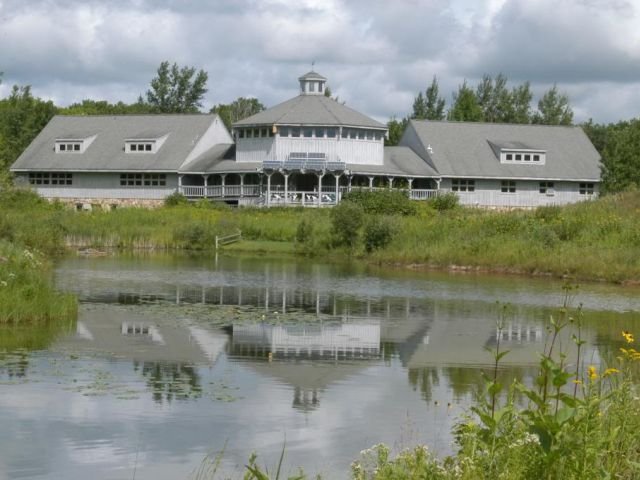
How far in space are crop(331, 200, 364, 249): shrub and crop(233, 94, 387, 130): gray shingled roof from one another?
21.5m

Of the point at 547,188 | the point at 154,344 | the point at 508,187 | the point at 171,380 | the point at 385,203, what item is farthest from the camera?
the point at 547,188

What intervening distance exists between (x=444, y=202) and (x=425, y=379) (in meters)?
52.9

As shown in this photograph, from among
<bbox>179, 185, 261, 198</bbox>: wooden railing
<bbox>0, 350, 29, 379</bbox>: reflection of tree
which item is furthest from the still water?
<bbox>179, 185, 261, 198</bbox>: wooden railing

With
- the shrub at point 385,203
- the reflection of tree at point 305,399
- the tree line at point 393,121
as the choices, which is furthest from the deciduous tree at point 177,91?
the reflection of tree at point 305,399

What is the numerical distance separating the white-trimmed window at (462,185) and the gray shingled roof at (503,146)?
1085 millimetres

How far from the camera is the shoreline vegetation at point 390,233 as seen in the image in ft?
145

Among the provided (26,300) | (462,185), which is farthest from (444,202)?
(26,300)

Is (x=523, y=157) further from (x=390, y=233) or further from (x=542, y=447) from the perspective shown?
(x=542, y=447)

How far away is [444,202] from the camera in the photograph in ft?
235

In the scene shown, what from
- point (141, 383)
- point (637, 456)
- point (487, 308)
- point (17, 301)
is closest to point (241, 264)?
point (487, 308)

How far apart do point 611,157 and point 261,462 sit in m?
68.1

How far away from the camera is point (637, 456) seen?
11781 mm

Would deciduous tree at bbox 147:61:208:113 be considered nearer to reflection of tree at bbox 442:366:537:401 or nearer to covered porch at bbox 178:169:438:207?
covered porch at bbox 178:169:438:207

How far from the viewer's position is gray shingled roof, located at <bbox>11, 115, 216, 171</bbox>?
7712 centimetres
